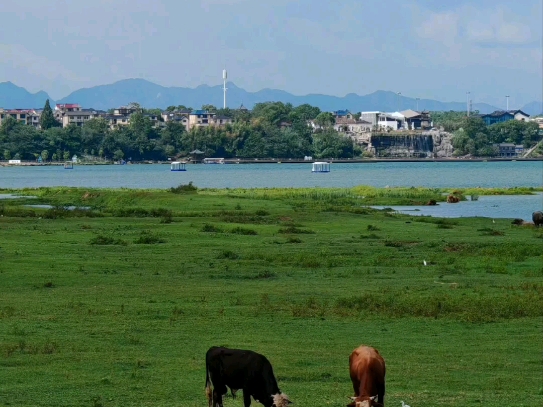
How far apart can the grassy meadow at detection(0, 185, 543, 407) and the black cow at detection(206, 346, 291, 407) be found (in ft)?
3.02

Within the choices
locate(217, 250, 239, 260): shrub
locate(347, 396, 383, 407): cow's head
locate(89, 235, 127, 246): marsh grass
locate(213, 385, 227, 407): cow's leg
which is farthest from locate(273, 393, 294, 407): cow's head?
locate(89, 235, 127, 246): marsh grass

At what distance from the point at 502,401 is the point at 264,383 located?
3573 millimetres

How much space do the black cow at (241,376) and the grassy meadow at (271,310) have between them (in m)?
0.92

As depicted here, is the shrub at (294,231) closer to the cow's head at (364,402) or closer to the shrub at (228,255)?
the shrub at (228,255)

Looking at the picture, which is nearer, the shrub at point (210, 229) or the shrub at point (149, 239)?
the shrub at point (149, 239)

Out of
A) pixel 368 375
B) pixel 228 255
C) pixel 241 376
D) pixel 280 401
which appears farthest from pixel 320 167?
pixel 280 401

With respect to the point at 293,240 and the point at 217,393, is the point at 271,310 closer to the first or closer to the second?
the point at 217,393

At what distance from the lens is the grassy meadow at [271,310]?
14.9m

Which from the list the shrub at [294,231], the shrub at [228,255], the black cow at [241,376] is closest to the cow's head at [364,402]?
the black cow at [241,376]

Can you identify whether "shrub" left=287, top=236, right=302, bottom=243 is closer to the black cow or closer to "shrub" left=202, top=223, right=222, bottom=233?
"shrub" left=202, top=223, right=222, bottom=233

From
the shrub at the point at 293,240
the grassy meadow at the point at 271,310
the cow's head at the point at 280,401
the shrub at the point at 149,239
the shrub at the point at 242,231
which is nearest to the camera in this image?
the cow's head at the point at 280,401

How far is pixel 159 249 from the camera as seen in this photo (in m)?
32.9

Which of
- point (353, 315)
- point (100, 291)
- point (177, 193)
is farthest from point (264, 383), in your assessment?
point (177, 193)

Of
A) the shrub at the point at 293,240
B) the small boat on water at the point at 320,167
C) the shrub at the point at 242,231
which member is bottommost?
the small boat on water at the point at 320,167
